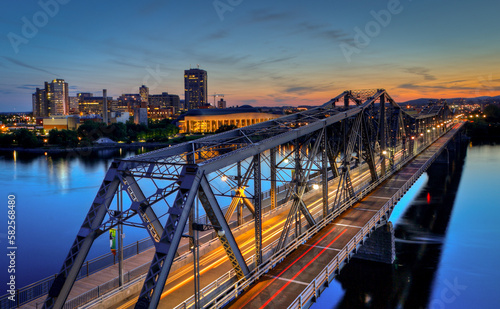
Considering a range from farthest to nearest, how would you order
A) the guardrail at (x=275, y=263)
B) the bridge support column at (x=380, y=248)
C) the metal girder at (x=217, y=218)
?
the bridge support column at (x=380, y=248), the guardrail at (x=275, y=263), the metal girder at (x=217, y=218)

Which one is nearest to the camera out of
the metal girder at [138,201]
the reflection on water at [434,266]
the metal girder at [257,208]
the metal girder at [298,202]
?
the metal girder at [138,201]

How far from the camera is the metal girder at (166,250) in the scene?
1427cm

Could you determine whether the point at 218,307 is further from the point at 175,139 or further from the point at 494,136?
the point at 494,136

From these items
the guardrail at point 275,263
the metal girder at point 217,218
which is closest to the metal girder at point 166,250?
the metal girder at point 217,218

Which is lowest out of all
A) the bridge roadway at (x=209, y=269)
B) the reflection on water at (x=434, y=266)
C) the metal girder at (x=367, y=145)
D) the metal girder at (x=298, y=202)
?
the reflection on water at (x=434, y=266)

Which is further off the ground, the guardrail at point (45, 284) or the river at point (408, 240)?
the guardrail at point (45, 284)

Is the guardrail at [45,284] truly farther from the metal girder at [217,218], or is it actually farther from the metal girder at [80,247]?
the metal girder at [217,218]

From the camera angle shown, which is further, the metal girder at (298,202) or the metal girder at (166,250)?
the metal girder at (298,202)

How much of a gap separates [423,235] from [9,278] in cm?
4540

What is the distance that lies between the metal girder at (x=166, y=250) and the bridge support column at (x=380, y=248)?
26.8 m

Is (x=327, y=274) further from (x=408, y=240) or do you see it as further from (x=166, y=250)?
(x=408, y=240)

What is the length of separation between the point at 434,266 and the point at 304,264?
75.6 ft

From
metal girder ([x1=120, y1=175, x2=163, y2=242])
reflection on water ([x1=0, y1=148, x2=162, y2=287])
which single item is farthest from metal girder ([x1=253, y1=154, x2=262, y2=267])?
reflection on water ([x1=0, y1=148, x2=162, y2=287])

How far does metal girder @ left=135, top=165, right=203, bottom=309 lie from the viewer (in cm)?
1427
